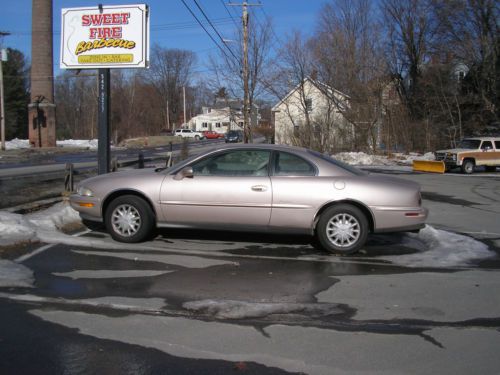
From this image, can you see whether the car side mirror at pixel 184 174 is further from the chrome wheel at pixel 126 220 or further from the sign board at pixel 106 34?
the sign board at pixel 106 34

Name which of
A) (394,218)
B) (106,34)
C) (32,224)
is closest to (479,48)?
(106,34)

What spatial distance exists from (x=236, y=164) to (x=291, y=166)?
774 millimetres

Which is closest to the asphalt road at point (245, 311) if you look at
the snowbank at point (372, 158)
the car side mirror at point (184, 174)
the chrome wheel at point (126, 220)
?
the chrome wheel at point (126, 220)

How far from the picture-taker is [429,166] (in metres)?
25.7

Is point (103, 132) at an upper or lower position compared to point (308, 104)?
lower

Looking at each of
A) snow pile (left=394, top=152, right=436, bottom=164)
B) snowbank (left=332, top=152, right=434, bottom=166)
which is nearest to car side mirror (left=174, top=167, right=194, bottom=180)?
snowbank (left=332, top=152, right=434, bottom=166)

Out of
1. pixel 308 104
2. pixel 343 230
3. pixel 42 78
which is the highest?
pixel 42 78

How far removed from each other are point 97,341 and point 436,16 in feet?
146

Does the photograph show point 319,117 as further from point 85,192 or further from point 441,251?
point 85,192

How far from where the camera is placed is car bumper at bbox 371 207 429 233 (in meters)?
6.86

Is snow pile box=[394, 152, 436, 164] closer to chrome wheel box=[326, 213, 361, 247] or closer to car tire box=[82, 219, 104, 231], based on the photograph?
chrome wheel box=[326, 213, 361, 247]

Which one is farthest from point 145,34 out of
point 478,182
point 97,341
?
point 478,182

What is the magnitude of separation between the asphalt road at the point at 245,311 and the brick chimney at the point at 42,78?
39.0m

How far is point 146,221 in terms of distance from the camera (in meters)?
7.14
